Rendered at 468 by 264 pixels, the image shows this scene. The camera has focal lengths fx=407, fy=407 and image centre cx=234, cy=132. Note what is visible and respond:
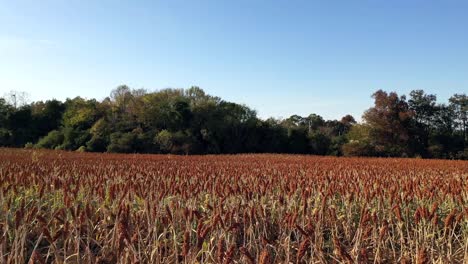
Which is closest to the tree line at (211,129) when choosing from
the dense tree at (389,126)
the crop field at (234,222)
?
the dense tree at (389,126)

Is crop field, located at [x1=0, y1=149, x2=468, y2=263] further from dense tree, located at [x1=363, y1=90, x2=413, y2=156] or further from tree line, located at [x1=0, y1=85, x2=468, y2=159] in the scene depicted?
dense tree, located at [x1=363, y1=90, x2=413, y2=156]

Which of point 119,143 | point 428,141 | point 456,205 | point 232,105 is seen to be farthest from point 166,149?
point 456,205

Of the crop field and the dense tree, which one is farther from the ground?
the dense tree

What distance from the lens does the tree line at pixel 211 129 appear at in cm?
4169

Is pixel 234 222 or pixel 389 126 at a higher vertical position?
pixel 389 126

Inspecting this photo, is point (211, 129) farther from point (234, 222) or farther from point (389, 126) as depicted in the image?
point (234, 222)

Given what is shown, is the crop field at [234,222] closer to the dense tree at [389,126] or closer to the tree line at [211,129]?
the tree line at [211,129]

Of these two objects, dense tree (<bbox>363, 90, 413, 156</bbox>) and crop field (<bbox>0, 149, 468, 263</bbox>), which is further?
dense tree (<bbox>363, 90, 413, 156</bbox>)

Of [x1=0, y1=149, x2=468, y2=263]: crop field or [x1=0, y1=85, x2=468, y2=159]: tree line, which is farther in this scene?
[x1=0, y1=85, x2=468, y2=159]: tree line

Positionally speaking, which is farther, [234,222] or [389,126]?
[389,126]

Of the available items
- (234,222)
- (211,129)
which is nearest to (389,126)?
(211,129)

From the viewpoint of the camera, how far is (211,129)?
149 ft

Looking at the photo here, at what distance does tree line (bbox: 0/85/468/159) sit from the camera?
4169 cm

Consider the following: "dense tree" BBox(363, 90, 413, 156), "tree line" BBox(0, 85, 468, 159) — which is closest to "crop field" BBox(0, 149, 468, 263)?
"tree line" BBox(0, 85, 468, 159)
